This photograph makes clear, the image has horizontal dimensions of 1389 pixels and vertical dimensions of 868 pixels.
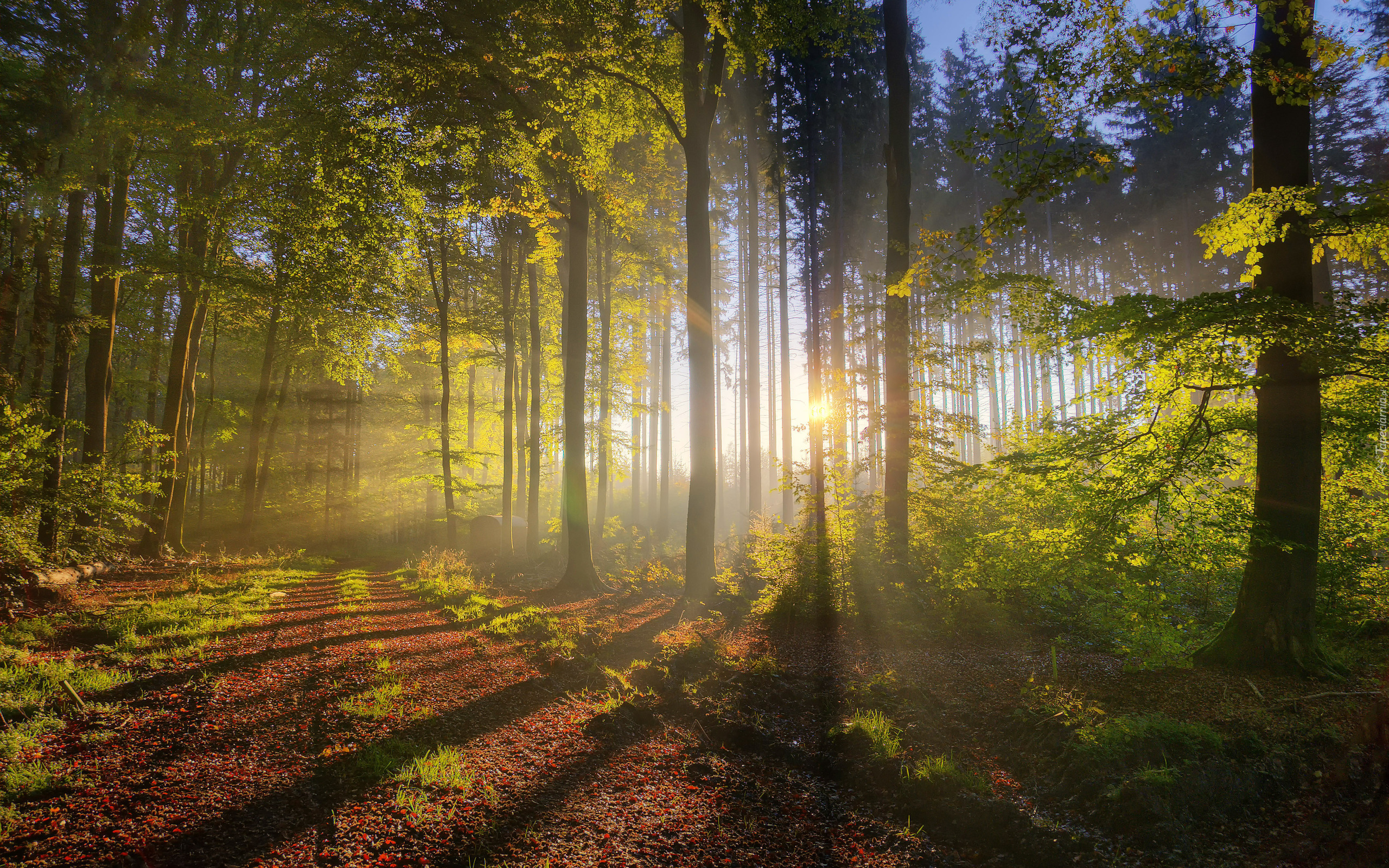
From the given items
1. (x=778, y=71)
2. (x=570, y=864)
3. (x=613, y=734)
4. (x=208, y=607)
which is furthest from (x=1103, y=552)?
(x=778, y=71)

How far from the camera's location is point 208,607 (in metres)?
7.50

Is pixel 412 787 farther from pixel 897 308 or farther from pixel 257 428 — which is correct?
pixel 257 428

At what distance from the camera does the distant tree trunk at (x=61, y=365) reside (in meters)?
7.91

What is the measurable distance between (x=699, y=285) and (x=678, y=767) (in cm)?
830

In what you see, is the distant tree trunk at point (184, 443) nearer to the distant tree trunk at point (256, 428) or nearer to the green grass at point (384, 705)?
the distant tree trunk at point (256, 428)

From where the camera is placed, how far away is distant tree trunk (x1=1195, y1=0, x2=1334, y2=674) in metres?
5.07

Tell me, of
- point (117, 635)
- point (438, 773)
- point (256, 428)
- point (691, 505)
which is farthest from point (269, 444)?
point (438, 773)

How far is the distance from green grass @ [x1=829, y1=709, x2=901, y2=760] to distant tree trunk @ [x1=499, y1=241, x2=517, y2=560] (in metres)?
15.6

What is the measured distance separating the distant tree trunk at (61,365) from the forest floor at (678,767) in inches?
119

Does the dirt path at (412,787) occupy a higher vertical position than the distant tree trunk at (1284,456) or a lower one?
lower

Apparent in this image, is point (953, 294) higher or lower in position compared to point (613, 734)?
higher

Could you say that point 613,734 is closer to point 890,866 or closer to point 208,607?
point 890,866

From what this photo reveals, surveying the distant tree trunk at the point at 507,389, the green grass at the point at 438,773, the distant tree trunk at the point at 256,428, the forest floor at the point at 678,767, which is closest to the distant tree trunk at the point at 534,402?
the distant tree trunk at the point at 507,389

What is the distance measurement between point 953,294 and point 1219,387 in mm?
2809
